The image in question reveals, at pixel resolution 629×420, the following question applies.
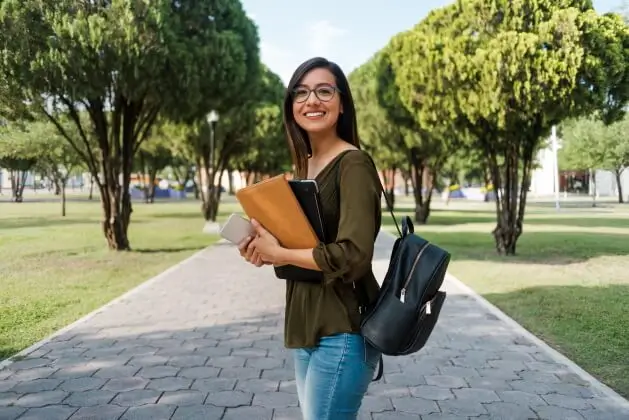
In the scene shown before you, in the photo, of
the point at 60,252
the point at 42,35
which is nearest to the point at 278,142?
the point at 60,252

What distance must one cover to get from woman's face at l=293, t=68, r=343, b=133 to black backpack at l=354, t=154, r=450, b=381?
504 mm

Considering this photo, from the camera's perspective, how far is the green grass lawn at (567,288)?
6004mm

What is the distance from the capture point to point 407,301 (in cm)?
188

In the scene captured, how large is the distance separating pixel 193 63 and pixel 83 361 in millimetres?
9168

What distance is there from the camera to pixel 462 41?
13.1 meters

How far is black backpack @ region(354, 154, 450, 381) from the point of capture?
188 cm

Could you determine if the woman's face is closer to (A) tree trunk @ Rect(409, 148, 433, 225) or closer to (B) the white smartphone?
(B) the white smartphone

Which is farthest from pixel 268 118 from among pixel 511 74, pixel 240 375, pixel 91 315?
pixel 240 375

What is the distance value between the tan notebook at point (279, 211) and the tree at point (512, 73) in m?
11.1

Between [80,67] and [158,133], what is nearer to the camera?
[80,67]

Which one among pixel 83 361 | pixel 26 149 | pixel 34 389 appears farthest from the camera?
pixel 26 149

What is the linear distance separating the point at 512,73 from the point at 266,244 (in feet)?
36.8

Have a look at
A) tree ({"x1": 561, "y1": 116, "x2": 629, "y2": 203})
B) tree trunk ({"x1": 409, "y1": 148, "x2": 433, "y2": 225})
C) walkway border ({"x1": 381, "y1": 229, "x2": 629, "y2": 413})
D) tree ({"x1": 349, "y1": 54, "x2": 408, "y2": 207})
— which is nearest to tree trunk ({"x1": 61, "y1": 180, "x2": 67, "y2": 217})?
tree ({"x1": 349, "y1": 54, "x2": 408, "y2": 207})

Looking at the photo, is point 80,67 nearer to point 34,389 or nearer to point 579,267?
point 34,389
